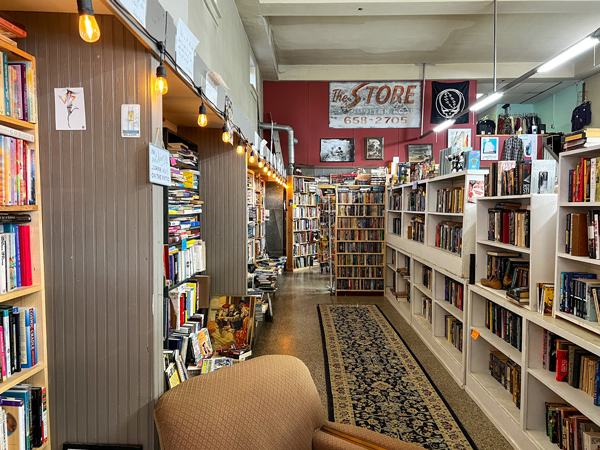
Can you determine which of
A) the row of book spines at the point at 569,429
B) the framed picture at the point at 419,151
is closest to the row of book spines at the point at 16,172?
the row of book spines at the point at 569,429

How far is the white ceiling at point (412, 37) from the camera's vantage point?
631 cm

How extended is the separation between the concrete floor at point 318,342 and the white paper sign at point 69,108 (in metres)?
2.61

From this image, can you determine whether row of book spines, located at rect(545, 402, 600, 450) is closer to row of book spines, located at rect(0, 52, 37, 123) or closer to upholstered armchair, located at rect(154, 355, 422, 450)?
upholstered armchair, located at rect(154, 355, 422, 450)

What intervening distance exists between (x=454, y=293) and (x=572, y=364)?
186 centimetres

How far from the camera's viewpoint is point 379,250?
7.23 metres

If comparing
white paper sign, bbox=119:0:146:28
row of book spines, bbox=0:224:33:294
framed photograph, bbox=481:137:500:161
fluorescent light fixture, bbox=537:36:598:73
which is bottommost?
row of book spines, bbox=0:224:33:294

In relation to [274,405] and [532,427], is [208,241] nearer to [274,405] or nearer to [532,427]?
[274,405]

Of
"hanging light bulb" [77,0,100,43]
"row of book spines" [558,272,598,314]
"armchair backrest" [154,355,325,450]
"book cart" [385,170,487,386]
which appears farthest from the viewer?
"book cart" [385,170,487,386]

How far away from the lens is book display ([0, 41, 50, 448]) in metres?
1.50

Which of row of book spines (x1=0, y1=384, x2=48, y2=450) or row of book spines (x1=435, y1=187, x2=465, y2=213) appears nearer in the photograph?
row of book spines (x1=0, y1=384, x2=48, y2=450)

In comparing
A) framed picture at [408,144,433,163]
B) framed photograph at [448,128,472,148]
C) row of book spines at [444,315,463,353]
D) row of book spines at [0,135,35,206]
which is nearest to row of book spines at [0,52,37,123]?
row of book spines at [0,135,35,206]

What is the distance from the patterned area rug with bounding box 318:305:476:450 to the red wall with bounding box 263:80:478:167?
236 inches

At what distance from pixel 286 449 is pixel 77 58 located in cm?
192

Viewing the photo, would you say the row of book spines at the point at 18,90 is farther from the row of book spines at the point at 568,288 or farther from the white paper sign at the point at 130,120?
the row of book spines at the point at 568,288
